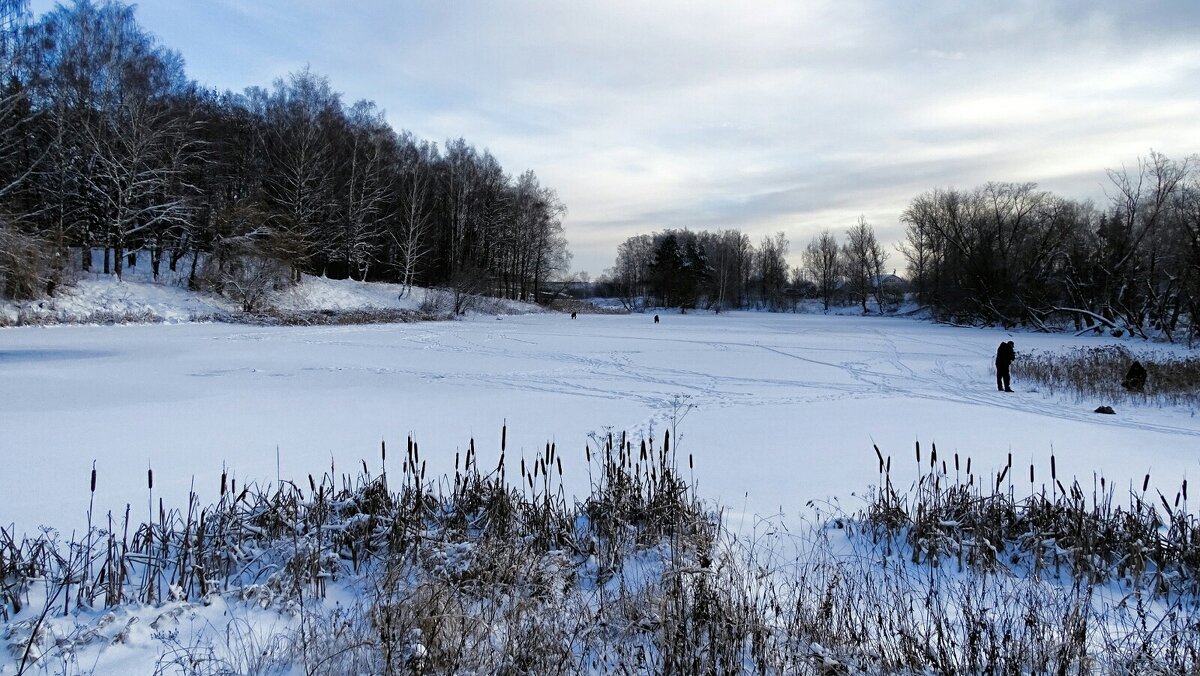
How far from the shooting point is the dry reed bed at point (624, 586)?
2.68 metres

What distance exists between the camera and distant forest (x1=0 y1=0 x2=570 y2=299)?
2525cm

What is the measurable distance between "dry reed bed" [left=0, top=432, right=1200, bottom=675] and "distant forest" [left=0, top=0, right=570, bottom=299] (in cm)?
2570

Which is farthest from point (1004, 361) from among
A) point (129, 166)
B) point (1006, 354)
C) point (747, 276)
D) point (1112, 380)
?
point (747, 276)

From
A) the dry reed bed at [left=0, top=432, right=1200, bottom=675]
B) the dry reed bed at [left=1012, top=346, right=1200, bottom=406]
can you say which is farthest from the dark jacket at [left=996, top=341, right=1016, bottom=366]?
the dry reed bed at [left=0, top=432, right=1200, bottom=675]

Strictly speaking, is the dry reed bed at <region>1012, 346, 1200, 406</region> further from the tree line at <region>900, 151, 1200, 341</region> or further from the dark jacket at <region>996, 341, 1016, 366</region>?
the tree line at <region>900, 151, 1200, 341</region>

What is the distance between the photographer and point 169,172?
27094 mm

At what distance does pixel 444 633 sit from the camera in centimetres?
280

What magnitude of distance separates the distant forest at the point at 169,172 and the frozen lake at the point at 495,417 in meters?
11.0

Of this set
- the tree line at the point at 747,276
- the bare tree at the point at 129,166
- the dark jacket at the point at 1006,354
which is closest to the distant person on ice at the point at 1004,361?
the dark jacket at the point at 1006,354

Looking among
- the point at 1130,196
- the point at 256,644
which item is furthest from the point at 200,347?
the point at 1130,196

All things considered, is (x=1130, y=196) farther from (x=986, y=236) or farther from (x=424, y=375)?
(x=424, y=375)

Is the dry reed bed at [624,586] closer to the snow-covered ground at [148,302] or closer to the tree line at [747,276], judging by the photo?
the snow-covered ground at [148,302]

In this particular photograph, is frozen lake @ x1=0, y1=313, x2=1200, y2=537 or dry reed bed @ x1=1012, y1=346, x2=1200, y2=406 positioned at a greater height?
dry reed bed @ x1=1012, y1=346, x2=1200, y2=406

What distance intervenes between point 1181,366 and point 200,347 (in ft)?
90.8
